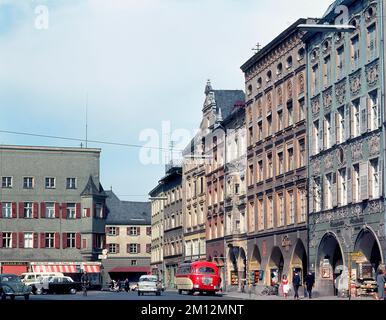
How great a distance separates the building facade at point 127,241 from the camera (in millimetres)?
135000

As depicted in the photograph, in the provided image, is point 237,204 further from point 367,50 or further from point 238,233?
point 367,50

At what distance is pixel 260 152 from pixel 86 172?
41034mm

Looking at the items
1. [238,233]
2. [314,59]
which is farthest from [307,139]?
[238,233]

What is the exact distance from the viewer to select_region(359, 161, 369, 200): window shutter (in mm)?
44906

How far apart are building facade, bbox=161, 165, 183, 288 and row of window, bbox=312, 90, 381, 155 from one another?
4900 cm

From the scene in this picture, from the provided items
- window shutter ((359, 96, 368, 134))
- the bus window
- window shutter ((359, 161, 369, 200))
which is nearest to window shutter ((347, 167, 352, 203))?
window shutter ((359, 161, 369, 200))

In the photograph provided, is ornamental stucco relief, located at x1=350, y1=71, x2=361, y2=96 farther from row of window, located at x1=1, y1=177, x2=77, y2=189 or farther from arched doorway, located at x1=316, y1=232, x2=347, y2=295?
row of window, located at x1=1, y1=177, x2=77, y2=189

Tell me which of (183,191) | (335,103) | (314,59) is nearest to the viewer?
(335,103)

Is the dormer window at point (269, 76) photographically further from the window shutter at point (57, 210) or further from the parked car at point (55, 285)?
the window shutter at point (57, 210)

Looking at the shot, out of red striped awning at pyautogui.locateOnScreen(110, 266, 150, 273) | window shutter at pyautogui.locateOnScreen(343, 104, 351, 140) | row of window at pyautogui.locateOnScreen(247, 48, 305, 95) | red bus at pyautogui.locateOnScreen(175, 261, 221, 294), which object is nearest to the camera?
window shutter at pyautogui.locateOnScreen(343, 104, 351, 140)

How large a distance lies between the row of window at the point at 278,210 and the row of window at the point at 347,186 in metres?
2.93

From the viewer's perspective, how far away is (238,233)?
73.1 metres

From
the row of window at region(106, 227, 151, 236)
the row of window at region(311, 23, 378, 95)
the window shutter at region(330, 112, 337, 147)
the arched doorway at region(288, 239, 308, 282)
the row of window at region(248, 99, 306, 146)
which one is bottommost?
the arched doorway at region(288, 239, 308, 282)
